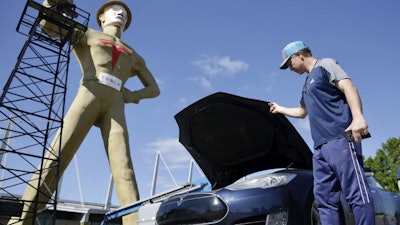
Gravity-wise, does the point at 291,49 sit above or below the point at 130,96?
below

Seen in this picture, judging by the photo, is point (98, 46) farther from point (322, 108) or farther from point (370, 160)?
point (370, 160)

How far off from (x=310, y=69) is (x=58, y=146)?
209 inches

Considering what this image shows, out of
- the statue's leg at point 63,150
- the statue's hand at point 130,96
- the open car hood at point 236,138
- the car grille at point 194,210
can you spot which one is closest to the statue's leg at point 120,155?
the statue's hand at point 130,96

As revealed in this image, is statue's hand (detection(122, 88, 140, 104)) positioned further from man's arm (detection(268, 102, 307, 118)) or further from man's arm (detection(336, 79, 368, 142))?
man's arm (detection(336, 79, 368, 142))

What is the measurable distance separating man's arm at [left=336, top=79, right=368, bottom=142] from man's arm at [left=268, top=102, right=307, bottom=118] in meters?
0.59

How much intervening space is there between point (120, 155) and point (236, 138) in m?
3.43

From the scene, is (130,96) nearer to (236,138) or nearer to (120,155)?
(120,155)

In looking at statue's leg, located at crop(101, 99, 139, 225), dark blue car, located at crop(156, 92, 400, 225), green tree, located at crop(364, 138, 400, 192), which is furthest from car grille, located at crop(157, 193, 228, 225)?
green tree, located at crop(364, 138, 400, 192)

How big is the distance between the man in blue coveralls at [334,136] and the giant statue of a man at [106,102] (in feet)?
14.4

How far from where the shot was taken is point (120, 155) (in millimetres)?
6652

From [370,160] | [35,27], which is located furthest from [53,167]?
[370,160]

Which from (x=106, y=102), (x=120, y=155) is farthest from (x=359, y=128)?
(x=106, y=102)

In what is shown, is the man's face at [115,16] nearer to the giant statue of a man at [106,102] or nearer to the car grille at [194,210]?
the giant statue of a man at [106,102]

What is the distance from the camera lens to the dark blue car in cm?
261
